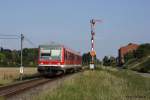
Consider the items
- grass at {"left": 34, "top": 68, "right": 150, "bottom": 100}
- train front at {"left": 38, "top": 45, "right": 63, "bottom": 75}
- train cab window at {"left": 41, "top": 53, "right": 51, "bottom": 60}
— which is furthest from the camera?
train cab window at {"left": 41, "top": 53, "right": 51, "bottom": 60}

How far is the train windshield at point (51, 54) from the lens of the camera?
4088 cm

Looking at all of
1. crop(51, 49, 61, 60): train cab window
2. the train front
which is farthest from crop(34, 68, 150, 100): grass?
crop(51, 49, 61, 60): train cab window

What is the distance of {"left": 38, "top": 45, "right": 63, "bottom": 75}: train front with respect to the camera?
40.8 meters

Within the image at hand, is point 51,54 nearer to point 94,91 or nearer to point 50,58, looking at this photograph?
point 50,58

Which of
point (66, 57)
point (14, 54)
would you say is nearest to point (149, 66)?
point (66, 57)

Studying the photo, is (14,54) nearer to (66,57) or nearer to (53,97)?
(66,57)

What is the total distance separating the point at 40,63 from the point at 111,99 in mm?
24649

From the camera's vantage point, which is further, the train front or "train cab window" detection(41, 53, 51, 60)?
"train cab window" detection(41, 53, 51, 60)

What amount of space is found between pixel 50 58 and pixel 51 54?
42 cm

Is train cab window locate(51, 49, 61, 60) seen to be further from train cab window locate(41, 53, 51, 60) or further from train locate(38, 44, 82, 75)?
train cab window locate(41, 53, 51, 60)

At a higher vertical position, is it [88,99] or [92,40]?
[92,40]

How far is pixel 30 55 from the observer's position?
155 metres

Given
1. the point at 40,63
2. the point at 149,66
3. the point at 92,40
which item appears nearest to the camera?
the point at 40,63

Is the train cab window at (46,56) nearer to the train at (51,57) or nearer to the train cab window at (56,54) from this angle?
the train at (51,57)
